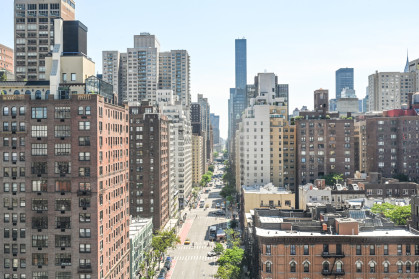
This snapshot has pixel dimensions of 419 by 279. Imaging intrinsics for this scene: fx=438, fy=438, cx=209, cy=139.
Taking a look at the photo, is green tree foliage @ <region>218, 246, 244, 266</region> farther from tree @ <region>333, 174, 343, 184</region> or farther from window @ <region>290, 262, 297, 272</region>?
tree @ <region>333, 174, 343, 184</region>

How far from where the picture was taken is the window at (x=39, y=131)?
7956 cm

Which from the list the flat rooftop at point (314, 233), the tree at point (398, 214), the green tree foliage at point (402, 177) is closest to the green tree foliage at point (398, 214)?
the tree at point (398, 214)

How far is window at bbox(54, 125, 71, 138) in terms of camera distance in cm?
7925

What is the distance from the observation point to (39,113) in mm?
79688

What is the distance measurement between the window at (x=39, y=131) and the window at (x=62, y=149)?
301 cm

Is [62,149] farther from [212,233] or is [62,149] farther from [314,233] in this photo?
[212,233]

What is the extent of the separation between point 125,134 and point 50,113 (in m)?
22.3

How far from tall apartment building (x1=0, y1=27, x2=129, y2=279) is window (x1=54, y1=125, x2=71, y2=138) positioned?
0.18 m

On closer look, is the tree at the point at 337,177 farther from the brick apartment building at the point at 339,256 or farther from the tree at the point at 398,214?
the brick apartment building at the point at 339,256

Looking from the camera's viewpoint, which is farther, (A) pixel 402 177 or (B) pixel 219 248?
(A) pixel 402 177

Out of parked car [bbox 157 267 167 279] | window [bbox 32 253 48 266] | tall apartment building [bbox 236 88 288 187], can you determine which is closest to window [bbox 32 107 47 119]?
window [bbox 32 253 48 266]

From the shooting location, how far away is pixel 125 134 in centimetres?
9894

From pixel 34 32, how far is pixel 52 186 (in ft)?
372

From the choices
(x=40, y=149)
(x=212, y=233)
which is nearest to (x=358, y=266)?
(x=40, y=149)
